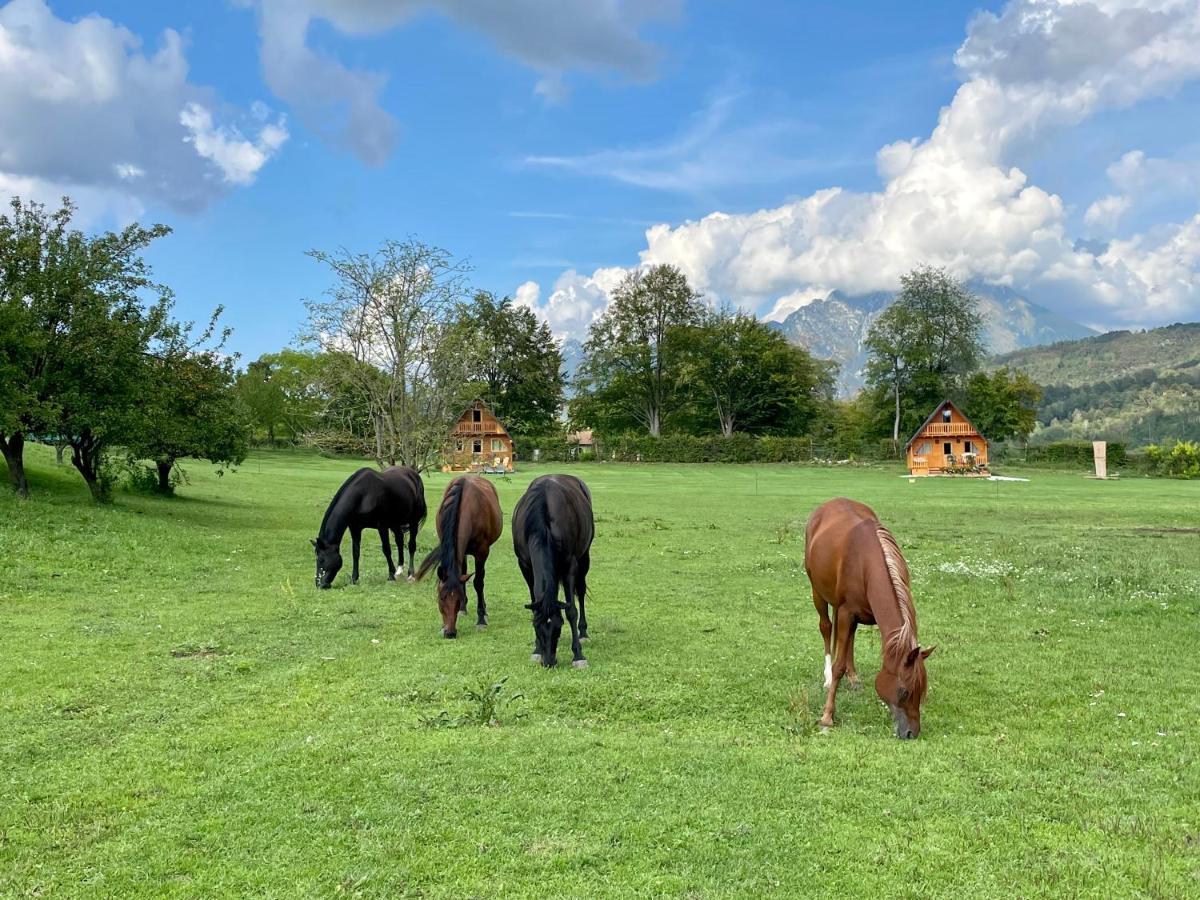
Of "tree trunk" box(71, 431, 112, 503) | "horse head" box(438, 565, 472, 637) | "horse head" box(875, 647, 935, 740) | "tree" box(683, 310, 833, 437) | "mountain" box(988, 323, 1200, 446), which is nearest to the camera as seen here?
"horse head" box(875, 647, 935, 740)

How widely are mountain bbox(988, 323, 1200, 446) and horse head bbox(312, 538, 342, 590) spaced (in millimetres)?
79257

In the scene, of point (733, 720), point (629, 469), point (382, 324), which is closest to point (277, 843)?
point (733, 720)

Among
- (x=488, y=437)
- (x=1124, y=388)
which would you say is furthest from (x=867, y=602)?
(x=1124, y=388)

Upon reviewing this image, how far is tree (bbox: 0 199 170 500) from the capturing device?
16297 mm

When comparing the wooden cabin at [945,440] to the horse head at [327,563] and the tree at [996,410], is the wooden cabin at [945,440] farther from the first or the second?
the horse head at [327,563]

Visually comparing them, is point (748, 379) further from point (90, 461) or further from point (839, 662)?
point (839, 662)

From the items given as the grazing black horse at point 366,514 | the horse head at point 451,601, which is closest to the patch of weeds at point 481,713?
the horse head at point 451,601

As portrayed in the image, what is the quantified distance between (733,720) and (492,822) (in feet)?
8.24

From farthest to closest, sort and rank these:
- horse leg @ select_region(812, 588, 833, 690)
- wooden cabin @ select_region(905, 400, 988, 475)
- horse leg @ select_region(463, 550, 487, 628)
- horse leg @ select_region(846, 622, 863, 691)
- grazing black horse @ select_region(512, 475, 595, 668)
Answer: wooden cabin @ select_region(905, 400, 988, 475), horse leg @ select_region(463, 550, 487, 628), grazing black horse @ select_region(512, 475, 595, 668), horse leg @ select_region(812, 588, 833, 690), horse leg @ select_region(846, 622, 863, 691)

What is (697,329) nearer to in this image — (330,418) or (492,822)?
(330,418)

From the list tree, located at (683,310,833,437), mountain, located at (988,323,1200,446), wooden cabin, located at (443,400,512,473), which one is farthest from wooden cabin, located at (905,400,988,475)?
wooden cabin, located at (443,400,512,473)

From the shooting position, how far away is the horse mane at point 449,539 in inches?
362

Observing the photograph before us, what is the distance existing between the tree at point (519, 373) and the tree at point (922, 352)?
109 feet

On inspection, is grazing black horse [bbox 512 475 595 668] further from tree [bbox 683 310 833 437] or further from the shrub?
tree [bbox 683 310 833 437]
